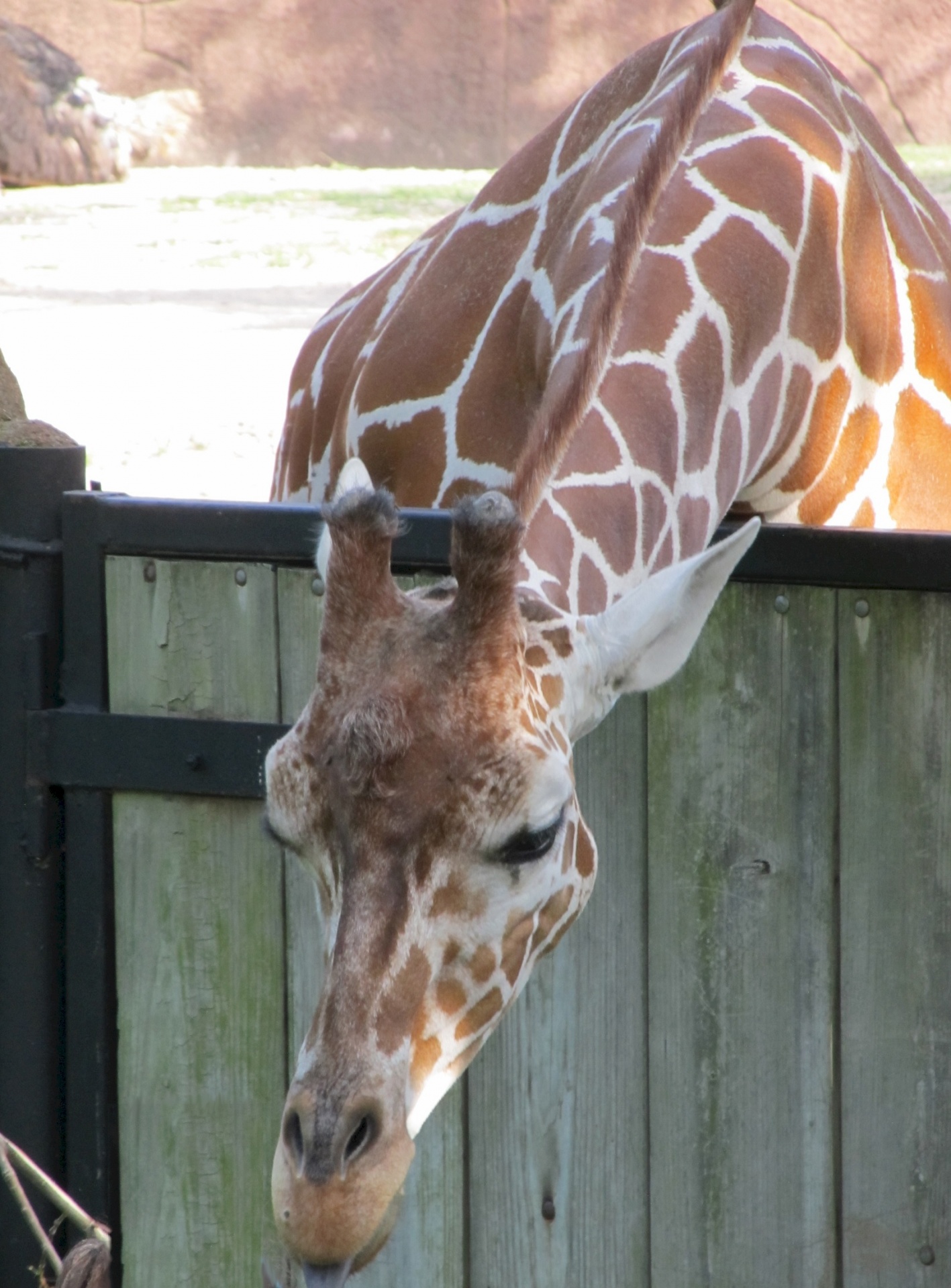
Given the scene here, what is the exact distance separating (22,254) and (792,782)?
8.99 meters

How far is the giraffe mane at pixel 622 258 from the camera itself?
2.29 metres

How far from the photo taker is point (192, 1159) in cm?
254

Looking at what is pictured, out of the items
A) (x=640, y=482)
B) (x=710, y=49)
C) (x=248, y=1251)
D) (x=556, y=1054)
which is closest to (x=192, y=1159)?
(x=248, y=1251)

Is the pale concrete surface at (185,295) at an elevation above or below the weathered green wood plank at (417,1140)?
above

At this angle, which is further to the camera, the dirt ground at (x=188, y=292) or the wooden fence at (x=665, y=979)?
the dirt ground at (x=188, y=292)

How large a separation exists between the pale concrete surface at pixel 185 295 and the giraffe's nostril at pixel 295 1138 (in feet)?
12.9

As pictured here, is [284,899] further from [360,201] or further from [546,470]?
[360,201]

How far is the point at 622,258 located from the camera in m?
2.62

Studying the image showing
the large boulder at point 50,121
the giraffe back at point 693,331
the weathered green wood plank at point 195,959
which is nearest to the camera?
the weathered green wood plank at point 195,959

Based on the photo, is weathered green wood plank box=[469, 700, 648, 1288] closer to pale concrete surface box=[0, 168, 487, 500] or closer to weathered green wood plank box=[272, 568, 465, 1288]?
weathered green wood plank box=[272, 568, 465, 1288]

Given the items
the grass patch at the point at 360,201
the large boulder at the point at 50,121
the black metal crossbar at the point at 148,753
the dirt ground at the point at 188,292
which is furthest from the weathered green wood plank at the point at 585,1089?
the large boulder at the point at 50,121

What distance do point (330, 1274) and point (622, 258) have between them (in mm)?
1505

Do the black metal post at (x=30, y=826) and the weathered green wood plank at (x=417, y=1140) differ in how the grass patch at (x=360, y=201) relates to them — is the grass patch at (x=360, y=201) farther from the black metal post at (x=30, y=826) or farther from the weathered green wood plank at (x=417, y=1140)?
the weathered green wood plank at (x=417, y=1140)

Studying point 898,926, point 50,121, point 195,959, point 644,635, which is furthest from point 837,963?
A: point 50,121
